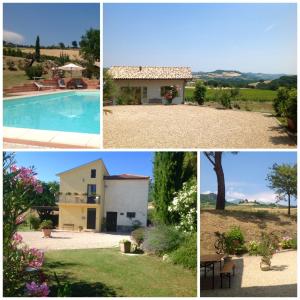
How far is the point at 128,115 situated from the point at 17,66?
3731 mm

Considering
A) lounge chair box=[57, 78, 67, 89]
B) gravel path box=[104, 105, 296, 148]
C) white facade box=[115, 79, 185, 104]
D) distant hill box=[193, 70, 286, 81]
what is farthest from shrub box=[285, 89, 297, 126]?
lounge chair box=[57, 78, 67, 89]

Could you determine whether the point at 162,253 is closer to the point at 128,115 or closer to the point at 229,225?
the point at 229,225

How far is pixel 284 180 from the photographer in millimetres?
7789

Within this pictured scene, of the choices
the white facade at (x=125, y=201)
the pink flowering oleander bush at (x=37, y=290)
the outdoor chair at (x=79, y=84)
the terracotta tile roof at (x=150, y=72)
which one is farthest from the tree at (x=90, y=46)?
the pink flowering oleander bush at (x=37, y=290)

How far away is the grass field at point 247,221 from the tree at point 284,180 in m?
0.28

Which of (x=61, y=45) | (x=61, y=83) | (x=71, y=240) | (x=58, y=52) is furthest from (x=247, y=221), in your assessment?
(x=61, y=83)

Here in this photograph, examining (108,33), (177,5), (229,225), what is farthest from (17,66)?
(229,225)

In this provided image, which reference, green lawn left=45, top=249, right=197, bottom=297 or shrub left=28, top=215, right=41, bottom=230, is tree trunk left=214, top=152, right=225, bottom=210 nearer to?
green lawn left=45, top=249, right=197, bottom=297

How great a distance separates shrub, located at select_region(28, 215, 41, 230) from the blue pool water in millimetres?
1997

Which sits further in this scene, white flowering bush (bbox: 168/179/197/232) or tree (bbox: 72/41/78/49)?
tree (bbox: 72/41/78/49)

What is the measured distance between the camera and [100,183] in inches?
321

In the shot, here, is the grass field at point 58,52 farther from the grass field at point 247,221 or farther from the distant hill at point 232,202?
the grass field at point 247,221

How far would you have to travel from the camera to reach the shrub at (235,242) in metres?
8.06

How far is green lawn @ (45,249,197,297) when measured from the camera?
750 cm
